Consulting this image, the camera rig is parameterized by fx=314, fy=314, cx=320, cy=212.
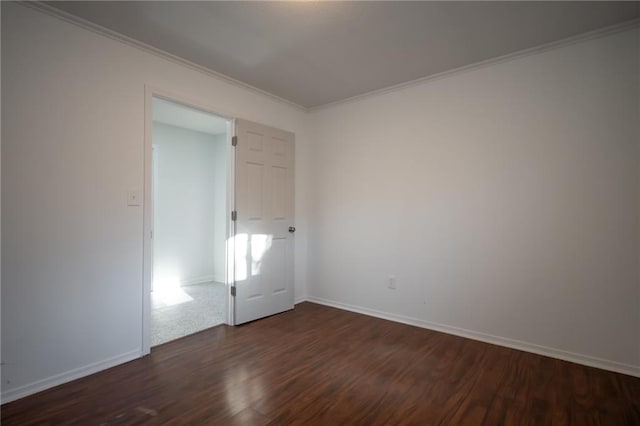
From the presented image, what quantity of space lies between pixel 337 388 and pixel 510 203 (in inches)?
81.5

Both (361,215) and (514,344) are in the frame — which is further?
(361,215)

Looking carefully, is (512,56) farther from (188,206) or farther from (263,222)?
(188,206)

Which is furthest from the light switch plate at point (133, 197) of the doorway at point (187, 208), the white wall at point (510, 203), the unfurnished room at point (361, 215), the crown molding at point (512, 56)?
the crown molding at point (512, 56)

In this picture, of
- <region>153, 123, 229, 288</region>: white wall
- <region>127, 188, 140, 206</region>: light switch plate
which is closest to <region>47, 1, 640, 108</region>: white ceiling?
<region>127, 188, 140, 206</region>: light switch plate

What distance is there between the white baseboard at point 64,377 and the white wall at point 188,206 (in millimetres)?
2443

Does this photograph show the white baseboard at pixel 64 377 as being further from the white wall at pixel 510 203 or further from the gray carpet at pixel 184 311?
the white wall at pixel 510 203

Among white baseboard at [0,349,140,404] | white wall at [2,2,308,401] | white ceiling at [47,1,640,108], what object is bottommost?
white baseboard at [0,349,140,404]

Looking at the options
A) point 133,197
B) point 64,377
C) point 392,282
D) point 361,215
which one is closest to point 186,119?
point 133,197

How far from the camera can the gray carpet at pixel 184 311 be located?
3.04 m

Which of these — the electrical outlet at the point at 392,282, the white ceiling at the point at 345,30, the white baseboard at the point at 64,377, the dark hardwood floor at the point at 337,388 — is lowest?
the dark hardwood floor at the point at 337,388

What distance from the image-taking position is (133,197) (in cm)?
248

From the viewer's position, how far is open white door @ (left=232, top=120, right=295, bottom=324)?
10.7 ft

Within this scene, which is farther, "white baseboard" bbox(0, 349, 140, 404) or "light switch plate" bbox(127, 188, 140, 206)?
"light switch plate" bbox(127, 188, 140, 206)

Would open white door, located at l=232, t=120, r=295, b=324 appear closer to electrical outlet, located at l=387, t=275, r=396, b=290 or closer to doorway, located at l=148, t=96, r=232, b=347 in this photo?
doorway, located at l=148, t=96, r=232, b=347
